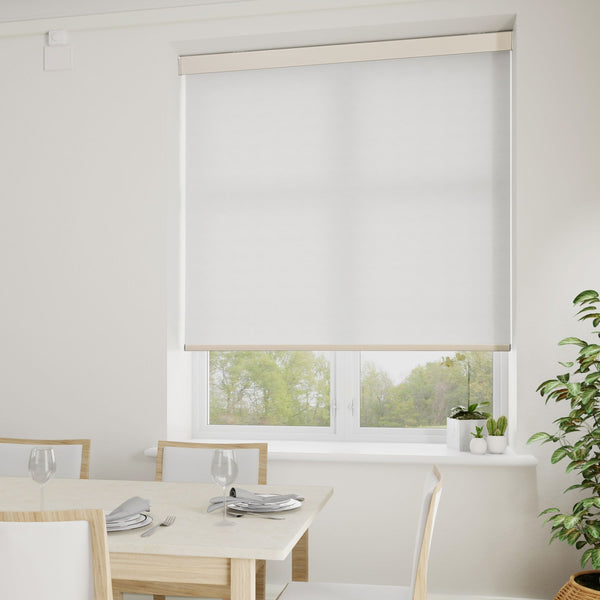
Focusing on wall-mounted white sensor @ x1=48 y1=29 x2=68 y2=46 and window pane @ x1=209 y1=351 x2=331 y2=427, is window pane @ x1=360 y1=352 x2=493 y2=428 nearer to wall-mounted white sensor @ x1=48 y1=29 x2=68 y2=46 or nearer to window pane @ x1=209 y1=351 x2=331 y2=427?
window pane @ x1=209 y1=351 x2=331 y2=427

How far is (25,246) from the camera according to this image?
3416mm

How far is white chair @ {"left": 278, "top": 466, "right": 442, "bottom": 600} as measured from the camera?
1825 mm

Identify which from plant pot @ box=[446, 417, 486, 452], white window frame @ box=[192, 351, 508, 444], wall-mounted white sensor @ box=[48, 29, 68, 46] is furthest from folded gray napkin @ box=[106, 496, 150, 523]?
Result: wall-mounted white sensor @ box=[48, 29, 68, 46]

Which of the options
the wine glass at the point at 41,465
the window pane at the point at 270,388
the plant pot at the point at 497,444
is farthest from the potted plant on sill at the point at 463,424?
the wine glass at the point at 41,465

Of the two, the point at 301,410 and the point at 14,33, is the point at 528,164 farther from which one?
the point at 14,33

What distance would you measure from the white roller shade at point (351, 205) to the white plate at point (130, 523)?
152cm

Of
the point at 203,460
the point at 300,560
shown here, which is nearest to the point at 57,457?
the point at 203,460

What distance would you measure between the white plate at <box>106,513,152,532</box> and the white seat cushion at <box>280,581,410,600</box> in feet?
1.73

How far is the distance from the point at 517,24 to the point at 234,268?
1.71 m

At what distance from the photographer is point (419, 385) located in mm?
3400

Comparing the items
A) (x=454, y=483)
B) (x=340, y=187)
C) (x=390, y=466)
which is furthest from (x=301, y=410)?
(x=340, y=187)

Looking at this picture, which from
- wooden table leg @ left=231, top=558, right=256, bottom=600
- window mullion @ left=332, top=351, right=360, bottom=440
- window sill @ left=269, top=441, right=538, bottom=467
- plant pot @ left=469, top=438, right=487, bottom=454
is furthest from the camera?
window mullion @ left=332, top=351, right=360, bottom=440

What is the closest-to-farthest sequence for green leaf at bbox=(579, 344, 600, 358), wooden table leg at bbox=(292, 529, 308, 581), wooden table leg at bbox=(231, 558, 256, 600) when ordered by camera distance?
wooden table leg at bbox=(231, 558, 256, 600), wooden table leg at bbox=(292, 529, 308, 581), green leaf at bbox=(579, 344, 600, 358)

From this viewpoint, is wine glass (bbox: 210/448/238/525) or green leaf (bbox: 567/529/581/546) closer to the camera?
wine glass (bbox: 210/448/238/525)
